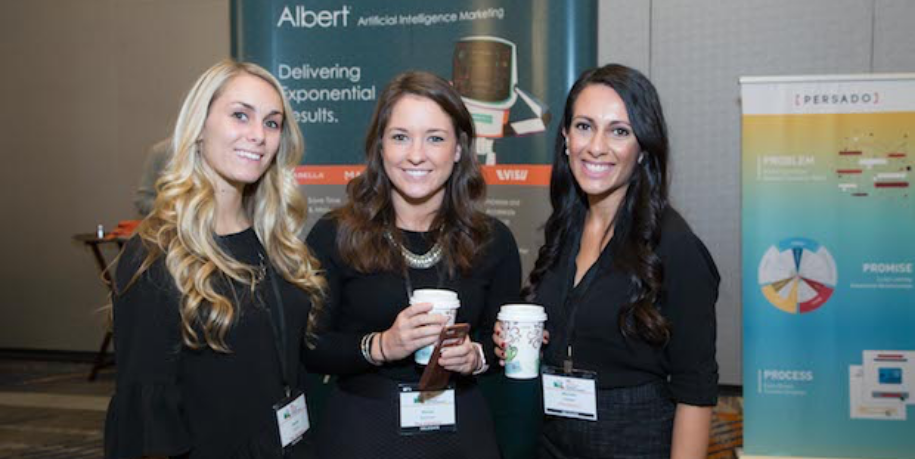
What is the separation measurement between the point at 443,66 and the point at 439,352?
7.70ft

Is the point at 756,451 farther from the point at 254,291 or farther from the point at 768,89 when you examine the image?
the point at 254,291

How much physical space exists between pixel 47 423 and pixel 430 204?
4.46 meters

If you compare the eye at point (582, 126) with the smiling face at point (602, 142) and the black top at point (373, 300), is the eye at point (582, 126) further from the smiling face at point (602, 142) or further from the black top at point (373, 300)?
the black top at point (373, 300)

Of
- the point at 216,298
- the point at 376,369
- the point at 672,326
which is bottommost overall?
the point at 376,369

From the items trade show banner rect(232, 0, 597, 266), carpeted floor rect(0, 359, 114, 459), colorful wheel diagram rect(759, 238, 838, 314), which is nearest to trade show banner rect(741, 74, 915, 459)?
colorful wheel diagram rect(759, 238, 838, 314)

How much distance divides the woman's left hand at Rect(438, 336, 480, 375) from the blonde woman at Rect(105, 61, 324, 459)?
0.37 meters

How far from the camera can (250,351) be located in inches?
70.7

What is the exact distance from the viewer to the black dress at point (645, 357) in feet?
6.39

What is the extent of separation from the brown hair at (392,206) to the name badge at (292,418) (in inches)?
14.2

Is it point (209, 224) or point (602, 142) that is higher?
point (602, 142)

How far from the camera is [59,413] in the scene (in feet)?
18.7

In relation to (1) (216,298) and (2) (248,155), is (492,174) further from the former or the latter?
(1) (216,298)

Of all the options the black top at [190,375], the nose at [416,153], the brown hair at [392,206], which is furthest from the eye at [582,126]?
the black top at [190,375]

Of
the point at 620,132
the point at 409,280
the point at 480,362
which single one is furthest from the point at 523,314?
the point at 620,132
